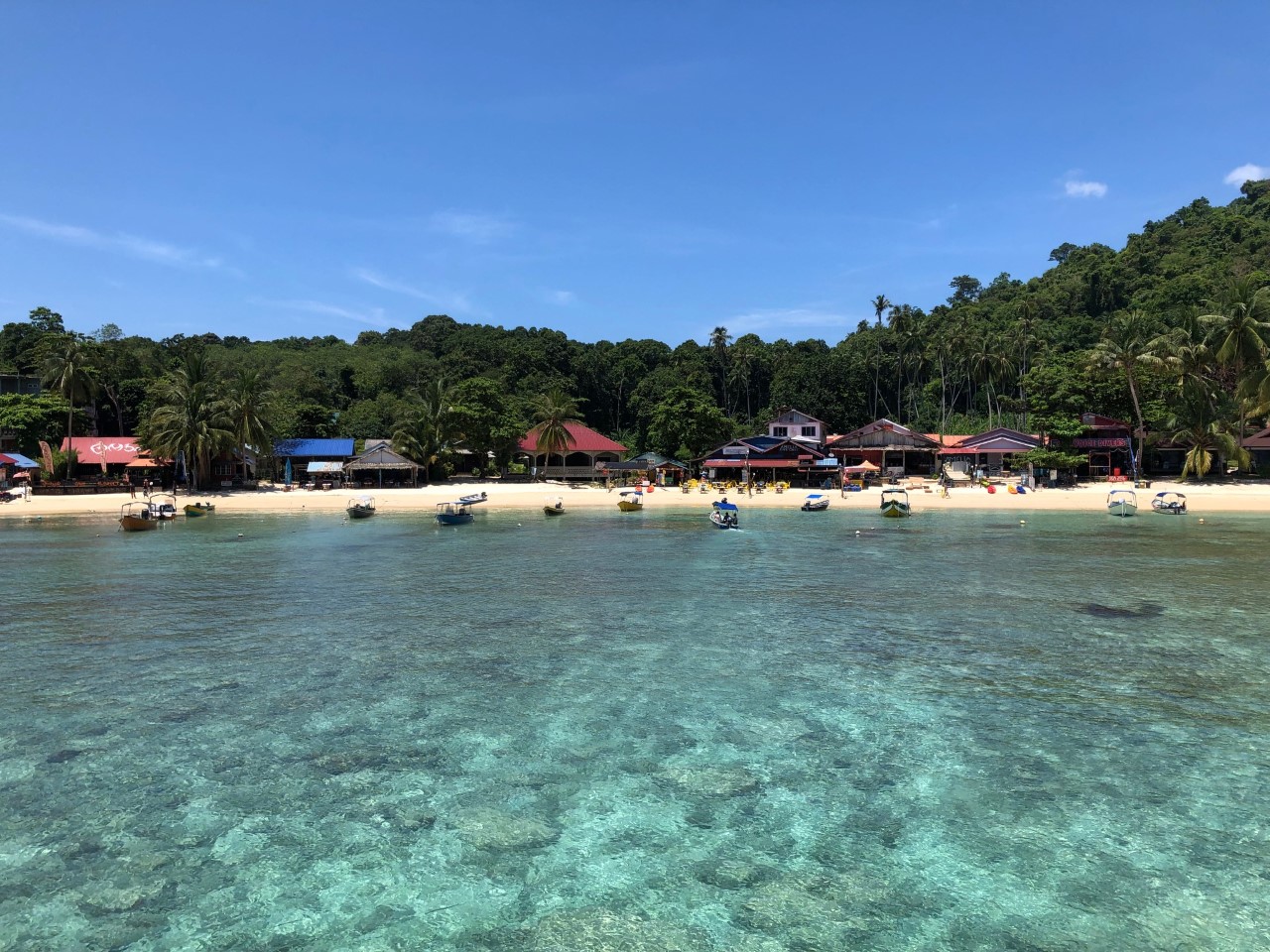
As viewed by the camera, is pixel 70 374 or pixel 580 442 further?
pixel 580 442

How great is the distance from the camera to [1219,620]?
1941 centimetres

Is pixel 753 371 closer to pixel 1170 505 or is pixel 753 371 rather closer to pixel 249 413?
pixel 1170 505

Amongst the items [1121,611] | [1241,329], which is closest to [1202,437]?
[1241,329]

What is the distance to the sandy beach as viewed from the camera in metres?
52.0

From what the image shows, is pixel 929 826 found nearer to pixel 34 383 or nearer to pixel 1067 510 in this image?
pixel 1067 510

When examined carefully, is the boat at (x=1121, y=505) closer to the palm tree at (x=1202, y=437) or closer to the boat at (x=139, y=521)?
the palm tree at (x=1202, y=437)

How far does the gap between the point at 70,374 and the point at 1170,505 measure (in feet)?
265

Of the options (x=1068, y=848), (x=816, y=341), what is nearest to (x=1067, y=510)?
(x=1068, y=848)

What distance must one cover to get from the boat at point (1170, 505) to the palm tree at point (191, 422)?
214 feet

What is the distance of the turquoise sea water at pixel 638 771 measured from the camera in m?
7.40

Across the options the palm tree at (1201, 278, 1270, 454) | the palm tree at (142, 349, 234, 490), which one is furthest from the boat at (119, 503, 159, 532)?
the palm tree at (1201, 278, 1270, 454)

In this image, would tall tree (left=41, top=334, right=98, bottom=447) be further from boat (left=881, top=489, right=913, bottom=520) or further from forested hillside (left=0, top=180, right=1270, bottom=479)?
boat (left=881, top=489, right=913, bottom=520)

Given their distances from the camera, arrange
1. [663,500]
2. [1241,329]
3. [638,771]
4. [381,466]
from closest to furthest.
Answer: [638,771], [1241,329], [663,500], [381,466]

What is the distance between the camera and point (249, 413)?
196 feet
